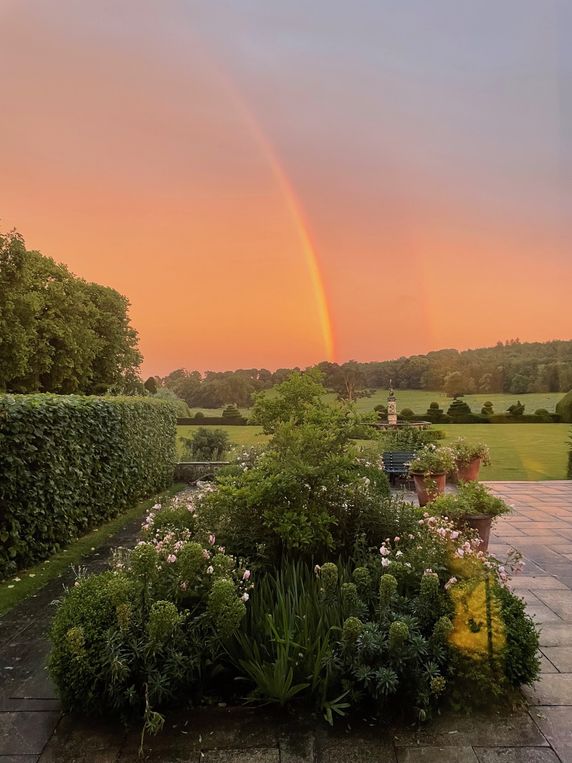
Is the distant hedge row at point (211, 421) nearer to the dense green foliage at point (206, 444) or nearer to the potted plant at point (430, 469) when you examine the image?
the dense green foliage at point (206, 444)

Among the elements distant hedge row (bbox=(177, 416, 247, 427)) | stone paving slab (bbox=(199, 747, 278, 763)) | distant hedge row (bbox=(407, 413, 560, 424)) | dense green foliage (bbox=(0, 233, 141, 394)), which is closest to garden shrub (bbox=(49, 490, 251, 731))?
stone paving slab (bbox=(199, 747, 278, 763))

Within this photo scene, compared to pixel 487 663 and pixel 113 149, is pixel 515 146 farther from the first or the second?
pixel 487 663

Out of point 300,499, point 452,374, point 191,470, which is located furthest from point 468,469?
point 452,374

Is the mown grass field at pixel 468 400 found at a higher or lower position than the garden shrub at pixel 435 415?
higher

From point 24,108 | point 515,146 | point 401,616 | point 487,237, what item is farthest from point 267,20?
point 401,616

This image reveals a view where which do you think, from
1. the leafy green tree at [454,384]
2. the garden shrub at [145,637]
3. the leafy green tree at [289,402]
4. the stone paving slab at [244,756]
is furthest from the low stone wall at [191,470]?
the leafy green tree at [454,384]

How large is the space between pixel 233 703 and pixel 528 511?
21.6 feet

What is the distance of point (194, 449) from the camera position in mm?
14617

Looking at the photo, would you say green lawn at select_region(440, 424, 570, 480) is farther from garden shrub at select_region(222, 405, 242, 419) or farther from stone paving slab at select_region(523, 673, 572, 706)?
stone paving slab at select_region(523, 673, 572, 706)

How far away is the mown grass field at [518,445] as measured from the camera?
14055 millimetres

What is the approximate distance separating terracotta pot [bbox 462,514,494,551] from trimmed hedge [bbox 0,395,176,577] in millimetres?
4414

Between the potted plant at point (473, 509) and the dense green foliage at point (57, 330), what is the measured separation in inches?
523

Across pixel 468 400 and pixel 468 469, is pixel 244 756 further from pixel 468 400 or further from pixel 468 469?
pixel 468 400

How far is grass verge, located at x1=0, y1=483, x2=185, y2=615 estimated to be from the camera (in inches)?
170
